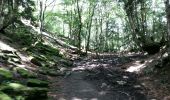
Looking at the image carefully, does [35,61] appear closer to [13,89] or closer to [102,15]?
[13,89]

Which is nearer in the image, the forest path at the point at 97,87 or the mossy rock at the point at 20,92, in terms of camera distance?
the mossy rock at the point at 20,92

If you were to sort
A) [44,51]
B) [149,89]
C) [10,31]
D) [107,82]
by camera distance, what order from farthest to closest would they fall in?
1. [10,31]
2. [44,51]
3. [107,82]
4. [149,89]

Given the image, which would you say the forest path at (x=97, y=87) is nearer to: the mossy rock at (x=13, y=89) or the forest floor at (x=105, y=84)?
the forest floor at (x=105, y=84)

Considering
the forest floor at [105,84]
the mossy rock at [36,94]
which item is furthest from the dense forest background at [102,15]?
the mossy rock at [36,94]

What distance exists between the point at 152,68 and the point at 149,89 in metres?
4.16

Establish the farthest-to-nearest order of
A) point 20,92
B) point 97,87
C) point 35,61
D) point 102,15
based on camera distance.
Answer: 1. point 102,15
2. point 35,61
3. point 97,87
4. point 20,92

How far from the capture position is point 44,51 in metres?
25.8

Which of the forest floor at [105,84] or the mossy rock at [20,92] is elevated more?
the mossy rock at [20,92]

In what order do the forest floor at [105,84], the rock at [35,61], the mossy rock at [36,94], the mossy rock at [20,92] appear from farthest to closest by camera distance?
the rock at [35,61] → the forest floor at [105,84] → the mossy rock at [36,94] → the mossy rock at [20,92]

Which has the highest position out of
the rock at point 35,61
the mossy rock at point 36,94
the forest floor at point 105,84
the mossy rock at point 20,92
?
the mossy rock at point 20,92

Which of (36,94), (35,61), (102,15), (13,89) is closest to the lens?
(13,89)

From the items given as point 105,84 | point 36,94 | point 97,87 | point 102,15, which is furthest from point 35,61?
point 102,15

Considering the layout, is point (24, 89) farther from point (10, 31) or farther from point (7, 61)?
point (10, 31)

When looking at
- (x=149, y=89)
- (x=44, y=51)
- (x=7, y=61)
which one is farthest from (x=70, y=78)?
(x=44, y=51)
